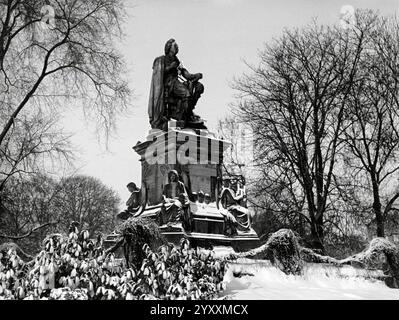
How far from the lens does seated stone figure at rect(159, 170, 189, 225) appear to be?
36.0 feet

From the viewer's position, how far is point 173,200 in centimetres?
1118

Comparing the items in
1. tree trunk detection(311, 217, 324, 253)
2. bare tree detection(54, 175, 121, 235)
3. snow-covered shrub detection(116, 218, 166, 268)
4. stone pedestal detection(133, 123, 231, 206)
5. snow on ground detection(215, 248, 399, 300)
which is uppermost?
bare tree detection(54, 175, 121, 235)

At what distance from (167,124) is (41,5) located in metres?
6.09

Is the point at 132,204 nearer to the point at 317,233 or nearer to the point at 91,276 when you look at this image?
the point at 91,276

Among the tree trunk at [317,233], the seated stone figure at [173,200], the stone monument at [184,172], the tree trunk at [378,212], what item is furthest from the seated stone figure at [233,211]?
the tree trunk at [378,212]

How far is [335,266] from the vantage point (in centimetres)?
1085

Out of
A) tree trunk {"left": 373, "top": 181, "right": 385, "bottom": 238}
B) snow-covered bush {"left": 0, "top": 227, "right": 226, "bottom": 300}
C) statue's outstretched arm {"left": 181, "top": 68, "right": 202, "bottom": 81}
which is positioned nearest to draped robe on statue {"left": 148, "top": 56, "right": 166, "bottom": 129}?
statue's outstretched arm {"left": 181, "top": 68, "right": 202, "bottom": 81}

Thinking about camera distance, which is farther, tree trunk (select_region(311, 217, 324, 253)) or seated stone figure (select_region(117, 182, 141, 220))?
tree trunk (select_region(311, 217, 324, 253))

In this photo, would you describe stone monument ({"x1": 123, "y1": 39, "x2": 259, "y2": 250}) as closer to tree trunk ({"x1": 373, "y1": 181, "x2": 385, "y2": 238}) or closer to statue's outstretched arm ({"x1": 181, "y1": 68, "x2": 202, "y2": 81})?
statue's outstretched arm ({"x1": 181, "y1": 68, "x2": 202, "y2": 81})

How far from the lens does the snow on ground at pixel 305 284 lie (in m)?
7.81

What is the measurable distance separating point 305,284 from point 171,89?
6.15m

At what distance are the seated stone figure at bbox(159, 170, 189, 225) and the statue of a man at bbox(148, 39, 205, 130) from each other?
1.74 m
